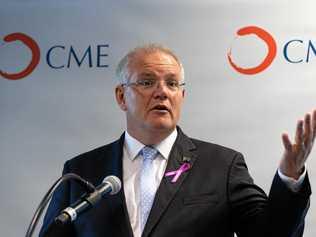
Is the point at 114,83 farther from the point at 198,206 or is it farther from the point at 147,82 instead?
the point at 198,206

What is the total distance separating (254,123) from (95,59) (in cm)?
101

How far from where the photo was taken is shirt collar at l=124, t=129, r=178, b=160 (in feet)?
6.59

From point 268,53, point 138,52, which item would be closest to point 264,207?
point 138,52

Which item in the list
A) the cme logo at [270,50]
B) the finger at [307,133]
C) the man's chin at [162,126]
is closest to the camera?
the finger at [307,133]

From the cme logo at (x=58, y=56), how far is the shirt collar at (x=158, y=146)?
1007 mm

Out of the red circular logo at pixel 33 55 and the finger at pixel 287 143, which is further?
the red circular logo at pixel 33 55

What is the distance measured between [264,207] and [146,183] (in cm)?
46

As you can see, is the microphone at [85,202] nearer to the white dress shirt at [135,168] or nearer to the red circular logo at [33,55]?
the white dress shirt at [135,168]

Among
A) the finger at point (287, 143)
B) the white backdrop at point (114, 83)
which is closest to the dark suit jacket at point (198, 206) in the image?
the finger at point (287, 143)

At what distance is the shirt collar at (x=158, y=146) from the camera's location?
2010 millimetres

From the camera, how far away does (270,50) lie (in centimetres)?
279

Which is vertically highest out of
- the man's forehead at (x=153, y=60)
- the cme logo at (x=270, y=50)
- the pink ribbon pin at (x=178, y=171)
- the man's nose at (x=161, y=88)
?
the cme logo at (x=270, y=50)

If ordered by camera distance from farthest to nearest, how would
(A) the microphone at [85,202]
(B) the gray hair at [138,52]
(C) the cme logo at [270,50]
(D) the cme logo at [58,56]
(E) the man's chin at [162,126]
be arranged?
(D) the cme logo at [58,56]
(C) the cme logo at [270,50]
(B) the gray hair at [138,52]
(E) the man's chin at [162,126]
(A) the microphone at [85,202]

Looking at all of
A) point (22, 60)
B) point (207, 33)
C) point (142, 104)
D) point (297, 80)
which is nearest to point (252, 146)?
point (297, 80)
